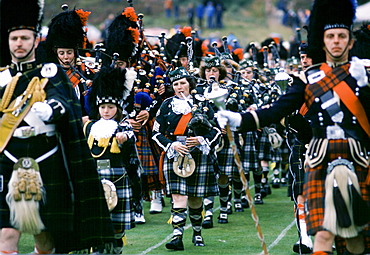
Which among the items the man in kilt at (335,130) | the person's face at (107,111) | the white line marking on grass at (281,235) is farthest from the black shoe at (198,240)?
the man in kilt at (335,130)

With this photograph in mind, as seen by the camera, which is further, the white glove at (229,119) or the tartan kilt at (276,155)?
the tartan kilt at (276,155)

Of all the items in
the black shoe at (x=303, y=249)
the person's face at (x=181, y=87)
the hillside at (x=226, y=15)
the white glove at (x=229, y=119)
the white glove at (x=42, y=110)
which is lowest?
the black shoe at (x=303, y=249)

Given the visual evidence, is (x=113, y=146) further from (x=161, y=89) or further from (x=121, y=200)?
(x=161, y=89)

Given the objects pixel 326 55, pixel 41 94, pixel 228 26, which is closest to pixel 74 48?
pixel 41 94

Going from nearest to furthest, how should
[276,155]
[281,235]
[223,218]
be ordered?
[281,235] < [223,218] < [276,155]

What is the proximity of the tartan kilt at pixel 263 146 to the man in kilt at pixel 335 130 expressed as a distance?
6.38 meters

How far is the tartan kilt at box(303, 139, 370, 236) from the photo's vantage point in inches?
199

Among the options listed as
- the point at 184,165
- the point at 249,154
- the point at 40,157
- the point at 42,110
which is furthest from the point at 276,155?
the point at 42,110

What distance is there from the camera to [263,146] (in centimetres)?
1183

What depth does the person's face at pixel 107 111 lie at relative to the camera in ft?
22.4

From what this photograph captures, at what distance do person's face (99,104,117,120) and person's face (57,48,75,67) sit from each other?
1122 millimetres

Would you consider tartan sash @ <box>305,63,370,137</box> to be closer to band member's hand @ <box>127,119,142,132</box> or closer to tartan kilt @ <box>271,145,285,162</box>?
band member's hand @ <box>127,119,142,132</box>

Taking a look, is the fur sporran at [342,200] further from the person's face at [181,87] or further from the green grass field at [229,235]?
the person's face at [181,87]

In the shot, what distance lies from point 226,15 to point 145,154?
3936 cm
